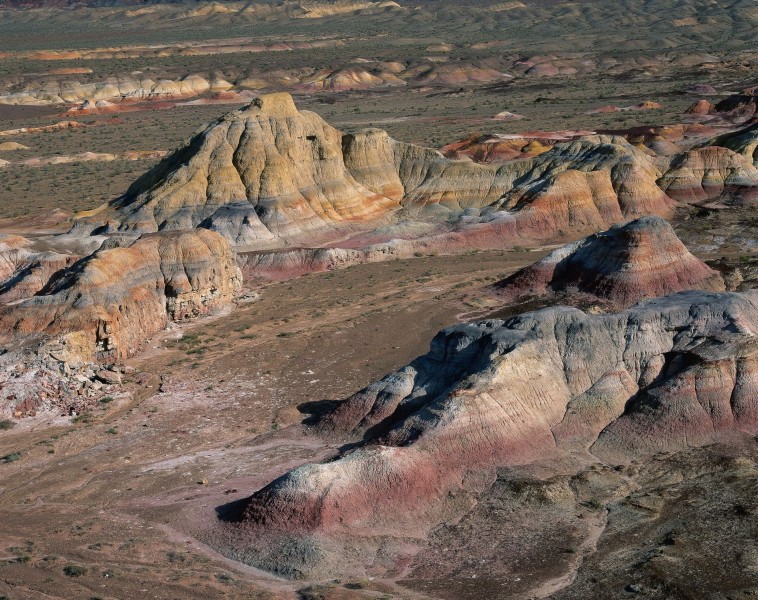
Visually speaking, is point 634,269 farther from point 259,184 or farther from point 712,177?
point 712,177

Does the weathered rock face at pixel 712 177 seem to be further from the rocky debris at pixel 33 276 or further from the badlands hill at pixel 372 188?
the rocky debris at pixel 33 276

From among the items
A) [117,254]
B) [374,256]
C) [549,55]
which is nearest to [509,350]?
[117,254]

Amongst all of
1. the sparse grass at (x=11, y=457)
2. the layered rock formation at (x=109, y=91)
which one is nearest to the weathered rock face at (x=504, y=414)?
the sparse grass at (x=11, y=457)

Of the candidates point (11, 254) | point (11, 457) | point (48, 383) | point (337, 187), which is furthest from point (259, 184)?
point (11, 457)

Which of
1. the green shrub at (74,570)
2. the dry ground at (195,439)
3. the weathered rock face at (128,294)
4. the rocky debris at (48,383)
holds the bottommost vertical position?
the dry ground at (195,439)

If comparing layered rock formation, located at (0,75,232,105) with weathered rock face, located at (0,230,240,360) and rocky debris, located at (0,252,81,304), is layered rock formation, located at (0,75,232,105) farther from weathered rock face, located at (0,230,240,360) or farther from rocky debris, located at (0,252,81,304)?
weathered rock face, located at (0,230,240,360)

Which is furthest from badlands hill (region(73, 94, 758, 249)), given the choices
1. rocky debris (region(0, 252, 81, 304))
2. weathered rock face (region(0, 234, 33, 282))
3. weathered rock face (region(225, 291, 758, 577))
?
weathered rock face (region(225, 291, 758, 577))
